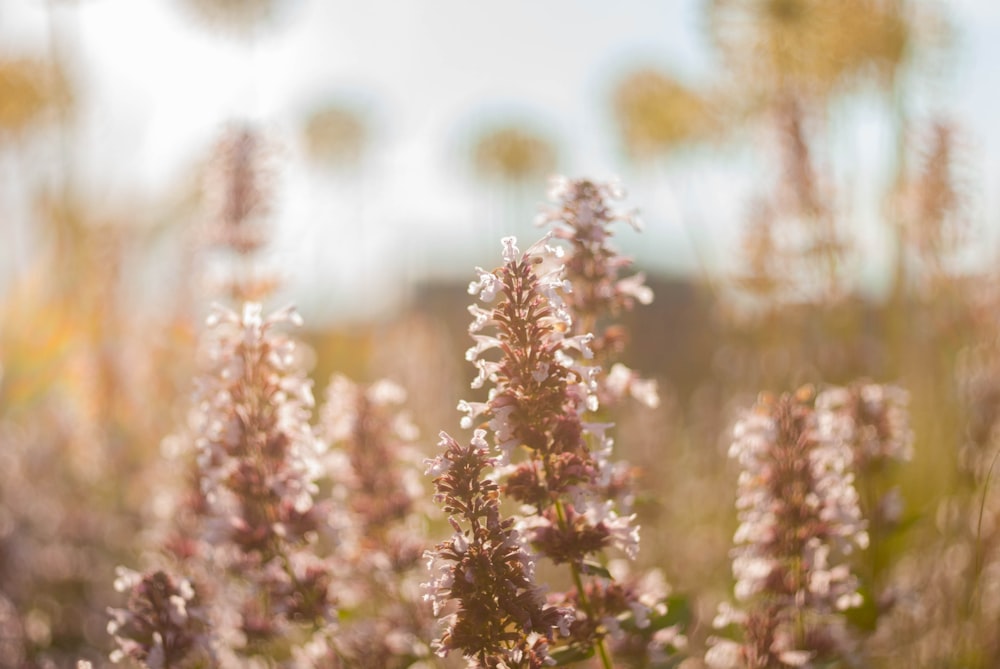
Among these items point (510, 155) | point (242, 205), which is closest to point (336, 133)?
point (510, 155)

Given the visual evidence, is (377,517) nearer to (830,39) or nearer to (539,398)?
(539,398)

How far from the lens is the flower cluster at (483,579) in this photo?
173 cm

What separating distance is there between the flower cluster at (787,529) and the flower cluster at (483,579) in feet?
2.14

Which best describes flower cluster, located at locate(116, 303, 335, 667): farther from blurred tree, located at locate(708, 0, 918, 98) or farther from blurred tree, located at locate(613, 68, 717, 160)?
blurred tree, located at locate(613, 68, 717, 160)

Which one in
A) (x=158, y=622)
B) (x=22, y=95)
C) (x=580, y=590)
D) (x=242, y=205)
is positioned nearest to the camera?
(x=580, y=590)

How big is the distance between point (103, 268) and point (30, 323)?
2011 mm

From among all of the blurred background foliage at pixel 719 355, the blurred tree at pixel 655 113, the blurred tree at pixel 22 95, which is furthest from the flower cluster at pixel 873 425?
the blurred tree at pixel 22 95

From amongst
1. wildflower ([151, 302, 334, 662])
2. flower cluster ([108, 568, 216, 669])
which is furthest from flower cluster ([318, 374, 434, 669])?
flower cluster ([108, 568, 216, 669])

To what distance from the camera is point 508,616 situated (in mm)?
1801

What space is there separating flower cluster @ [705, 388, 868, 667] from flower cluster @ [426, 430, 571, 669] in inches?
25.6

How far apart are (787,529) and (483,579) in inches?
33.0

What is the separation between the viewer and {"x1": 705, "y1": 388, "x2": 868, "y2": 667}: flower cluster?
2178 millimetres

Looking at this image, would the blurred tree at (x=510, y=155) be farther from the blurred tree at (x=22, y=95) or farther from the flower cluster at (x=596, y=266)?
the flower cluster at (x=596, y=266)

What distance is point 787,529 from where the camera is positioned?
220 centimetres
